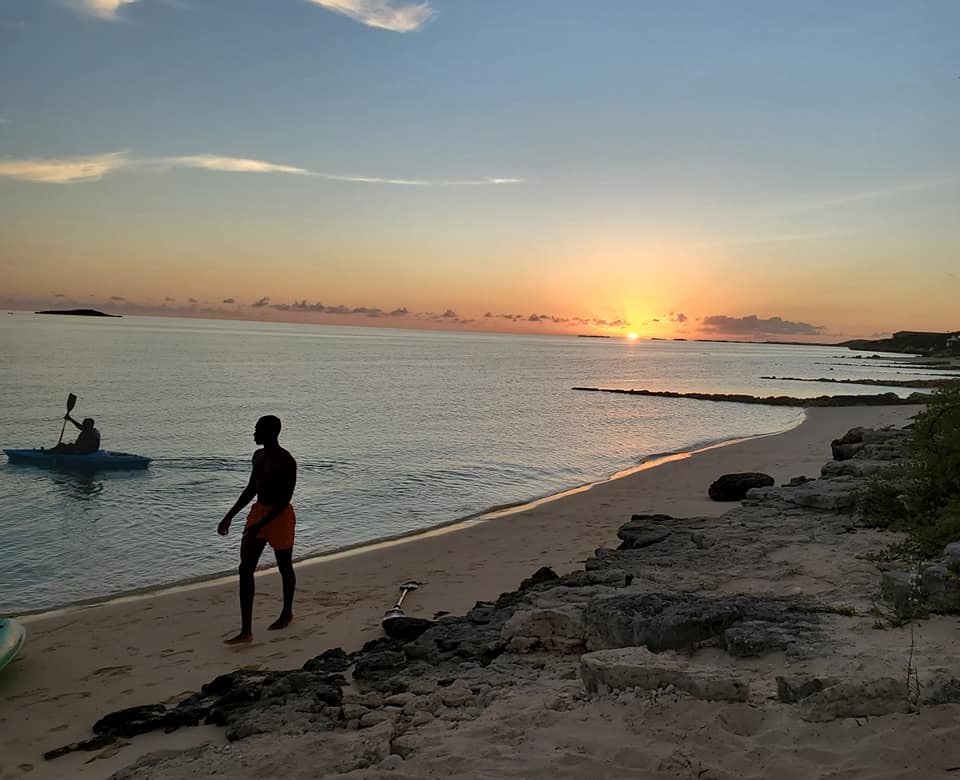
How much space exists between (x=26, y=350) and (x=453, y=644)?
88080mm

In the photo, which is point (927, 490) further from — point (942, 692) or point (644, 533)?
point (942, 692)

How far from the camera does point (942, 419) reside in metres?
8.71

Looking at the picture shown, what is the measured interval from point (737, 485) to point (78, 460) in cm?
1660

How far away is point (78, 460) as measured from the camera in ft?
63.1

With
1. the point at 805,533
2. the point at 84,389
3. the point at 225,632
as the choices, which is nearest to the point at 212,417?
the point at 84,389

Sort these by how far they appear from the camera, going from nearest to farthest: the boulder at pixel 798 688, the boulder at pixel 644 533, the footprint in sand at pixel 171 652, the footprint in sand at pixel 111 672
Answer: the boulder at pixel 798 688
the footprint in sand at pixel 111 672
the footprint in sand at pixel 171 652
the boulder at pixel 644 533

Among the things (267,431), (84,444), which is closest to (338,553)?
(267,431)

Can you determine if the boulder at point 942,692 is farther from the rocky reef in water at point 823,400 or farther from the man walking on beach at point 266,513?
the rocky reef in water at point 823,400

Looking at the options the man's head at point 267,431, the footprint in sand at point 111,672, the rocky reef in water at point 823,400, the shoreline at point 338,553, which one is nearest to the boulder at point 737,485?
the shoreline at point 338,553

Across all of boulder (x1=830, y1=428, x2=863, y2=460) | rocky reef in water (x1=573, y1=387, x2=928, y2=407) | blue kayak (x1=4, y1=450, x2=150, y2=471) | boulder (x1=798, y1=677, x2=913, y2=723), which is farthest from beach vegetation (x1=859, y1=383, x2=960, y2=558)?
rocky reef in water (x1=573, y1=387, x2=928, y2=407)

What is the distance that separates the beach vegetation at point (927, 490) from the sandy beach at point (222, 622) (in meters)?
4.05

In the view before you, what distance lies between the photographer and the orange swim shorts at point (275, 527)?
7.61 m

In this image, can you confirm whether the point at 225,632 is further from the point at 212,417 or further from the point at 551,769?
the point at 212,417

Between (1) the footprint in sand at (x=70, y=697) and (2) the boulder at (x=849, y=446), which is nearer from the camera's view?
(1) the footprint in sand at (x=70, y=697)
